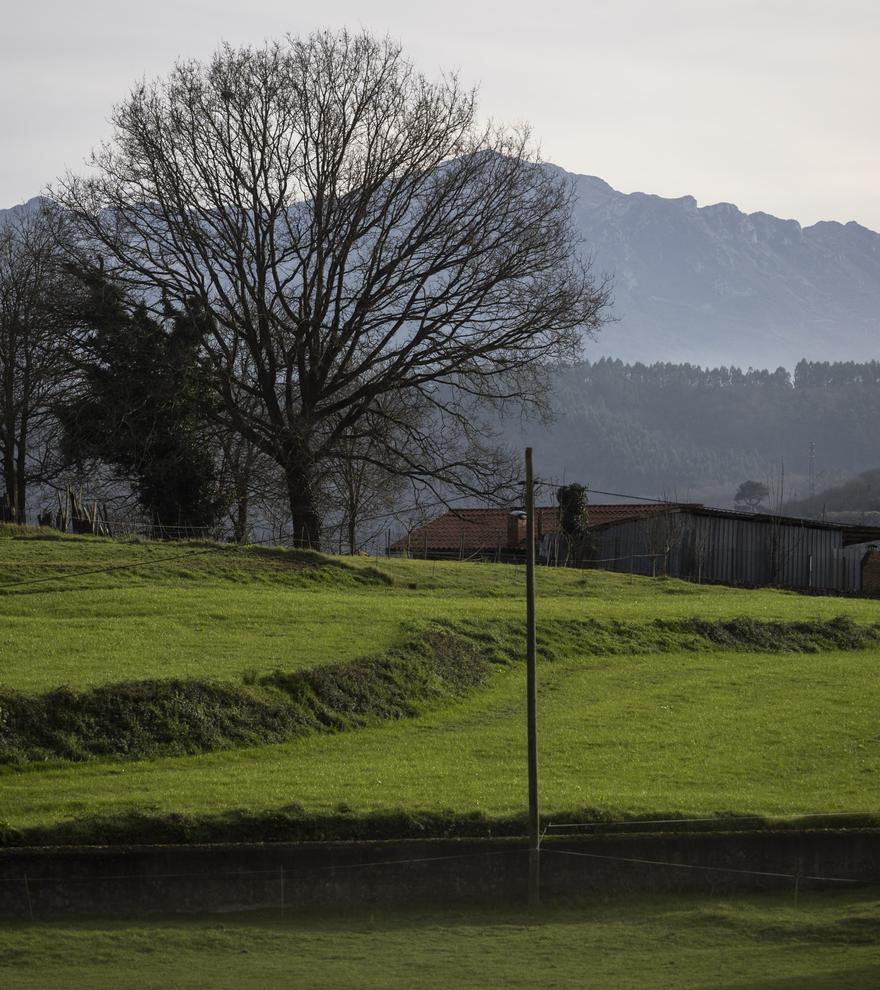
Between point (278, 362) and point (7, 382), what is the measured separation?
16.1m

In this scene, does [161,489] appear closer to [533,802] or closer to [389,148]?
[389,148]

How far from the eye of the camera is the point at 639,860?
17.2 meters

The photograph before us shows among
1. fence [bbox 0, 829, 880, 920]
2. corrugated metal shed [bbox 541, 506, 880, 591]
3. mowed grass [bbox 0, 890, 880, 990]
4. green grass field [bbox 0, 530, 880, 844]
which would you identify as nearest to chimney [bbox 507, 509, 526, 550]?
corrugated metal shed [bbox 541, 506, 880, 591]

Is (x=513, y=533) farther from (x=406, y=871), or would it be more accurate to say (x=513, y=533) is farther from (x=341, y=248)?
(x=406, y=871)

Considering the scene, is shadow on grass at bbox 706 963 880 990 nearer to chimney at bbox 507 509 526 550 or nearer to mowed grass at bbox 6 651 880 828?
mowed grass at bbox 6 651 880 828

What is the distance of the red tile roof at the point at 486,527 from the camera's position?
69875 millimetres

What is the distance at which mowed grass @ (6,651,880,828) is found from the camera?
61.3ft

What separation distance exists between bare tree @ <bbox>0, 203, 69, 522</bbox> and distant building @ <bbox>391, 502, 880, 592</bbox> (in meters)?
17.5

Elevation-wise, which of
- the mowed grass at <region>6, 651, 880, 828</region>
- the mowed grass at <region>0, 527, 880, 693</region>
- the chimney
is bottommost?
the mowed grass at <region>6, 651, 880, 828</region>

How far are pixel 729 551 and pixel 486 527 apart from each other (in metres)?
14.3

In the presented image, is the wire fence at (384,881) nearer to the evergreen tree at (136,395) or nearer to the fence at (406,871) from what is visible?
the fence at (406,871)

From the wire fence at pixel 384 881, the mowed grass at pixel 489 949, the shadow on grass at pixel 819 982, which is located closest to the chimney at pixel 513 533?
the wire fence at pixel 384 881

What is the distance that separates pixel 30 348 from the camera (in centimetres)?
5278

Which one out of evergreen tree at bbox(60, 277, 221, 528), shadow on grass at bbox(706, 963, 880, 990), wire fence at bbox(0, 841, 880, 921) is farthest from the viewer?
evergreen tree at bbox(60, 277, 221, 528)
